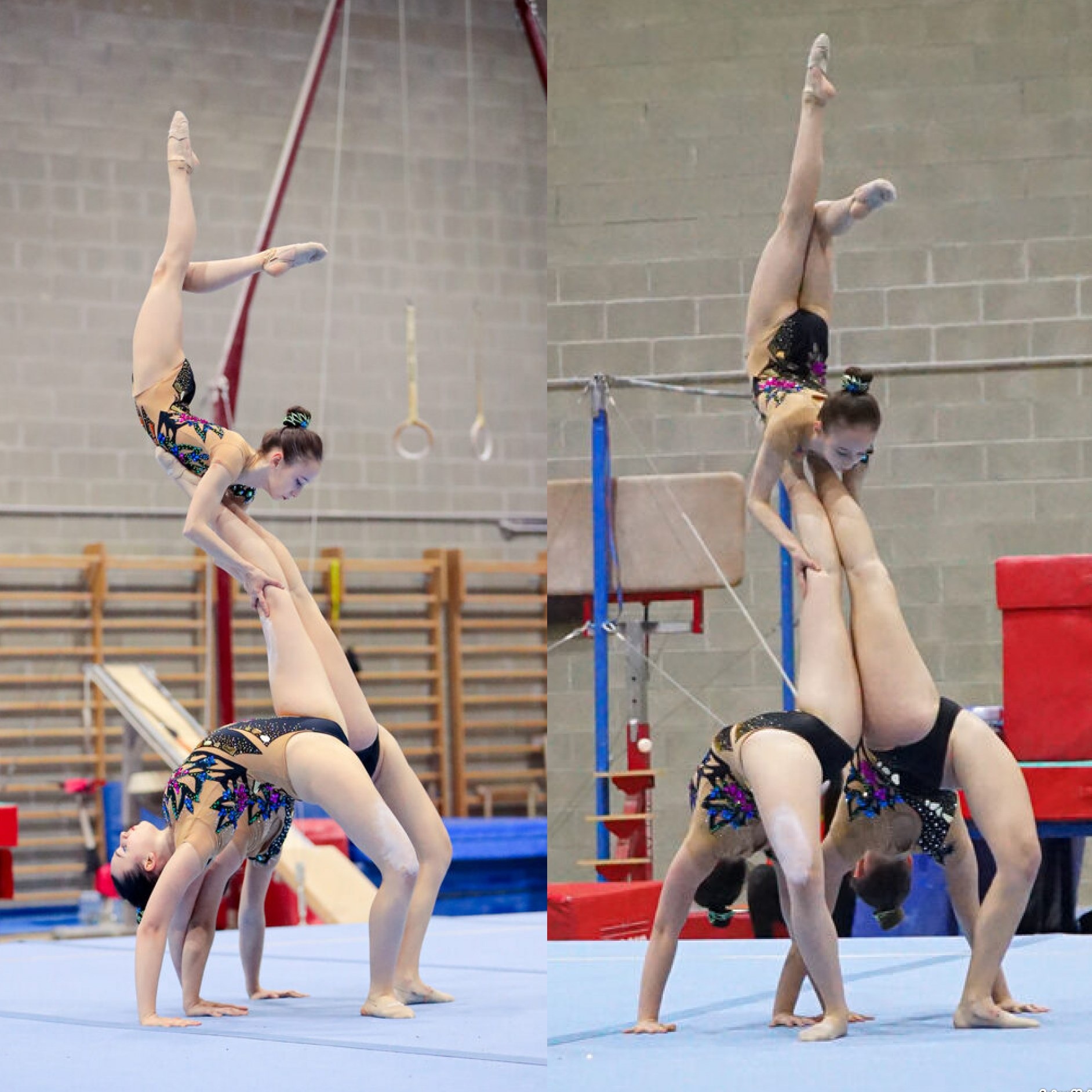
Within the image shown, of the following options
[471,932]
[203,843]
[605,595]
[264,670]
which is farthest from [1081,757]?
[264,670]

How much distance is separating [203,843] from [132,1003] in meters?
0.55

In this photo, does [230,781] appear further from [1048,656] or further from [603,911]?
[1048,656]

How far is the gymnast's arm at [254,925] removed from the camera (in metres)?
3.02

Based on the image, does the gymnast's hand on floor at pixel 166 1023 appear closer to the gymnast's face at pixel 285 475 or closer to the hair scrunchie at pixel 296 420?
the gymnast's face at pixel 285 475

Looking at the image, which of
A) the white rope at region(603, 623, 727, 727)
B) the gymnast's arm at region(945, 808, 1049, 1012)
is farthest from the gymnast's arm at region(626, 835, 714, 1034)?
the white rope at region(603, 623, 727, 727)

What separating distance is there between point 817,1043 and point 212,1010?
1179 mm

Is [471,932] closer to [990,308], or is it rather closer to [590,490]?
[590,490]

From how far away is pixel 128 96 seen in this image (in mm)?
8188

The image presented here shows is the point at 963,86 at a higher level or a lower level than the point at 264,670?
higher

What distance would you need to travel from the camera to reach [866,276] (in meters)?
6.30

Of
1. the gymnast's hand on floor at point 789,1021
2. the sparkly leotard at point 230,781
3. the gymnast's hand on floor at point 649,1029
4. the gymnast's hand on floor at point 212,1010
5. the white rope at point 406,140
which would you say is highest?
the white rope at point 406,140

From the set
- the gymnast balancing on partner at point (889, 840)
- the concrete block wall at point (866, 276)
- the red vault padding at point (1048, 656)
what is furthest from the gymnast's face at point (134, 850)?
the concrete block wall at point (866, 276)

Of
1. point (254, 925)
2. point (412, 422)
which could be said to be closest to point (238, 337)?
point (412, 422)

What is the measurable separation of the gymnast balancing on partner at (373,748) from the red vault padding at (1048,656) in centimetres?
143
